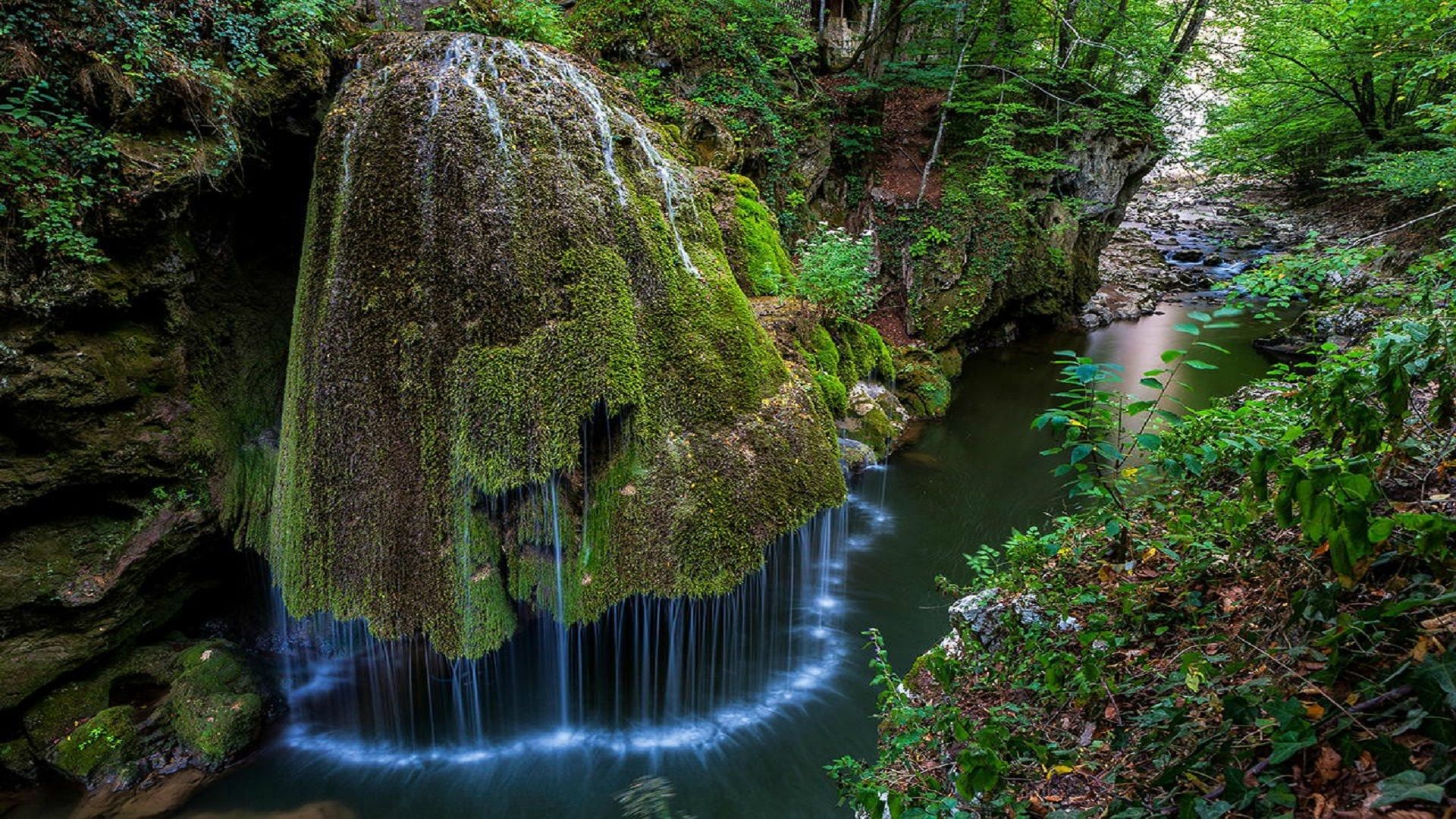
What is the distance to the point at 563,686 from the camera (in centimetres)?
509

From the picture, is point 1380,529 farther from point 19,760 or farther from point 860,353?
point 860,353

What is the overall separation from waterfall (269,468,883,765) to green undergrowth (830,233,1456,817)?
82.3 inches

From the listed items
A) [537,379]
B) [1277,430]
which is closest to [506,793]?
[537,379]

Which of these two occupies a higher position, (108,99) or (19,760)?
(108,99)

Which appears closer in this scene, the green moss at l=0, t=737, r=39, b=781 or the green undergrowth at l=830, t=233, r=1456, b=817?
the green undergrowth at l=830, t=233, r=1456, b=817

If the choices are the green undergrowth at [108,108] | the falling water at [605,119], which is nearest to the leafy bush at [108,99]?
the green undergrowth at [108,108]

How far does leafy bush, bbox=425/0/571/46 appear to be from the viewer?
6059 mm

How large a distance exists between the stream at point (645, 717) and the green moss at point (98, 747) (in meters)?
0.72

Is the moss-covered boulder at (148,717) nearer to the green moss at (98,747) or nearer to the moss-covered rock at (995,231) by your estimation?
the green moss at (98,747)

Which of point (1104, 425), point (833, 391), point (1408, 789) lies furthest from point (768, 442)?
point (1408, 789)

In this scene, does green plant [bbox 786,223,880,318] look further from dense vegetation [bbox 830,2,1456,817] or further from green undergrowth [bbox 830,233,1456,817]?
green undergrowth [bbox 830,233,1456,817]

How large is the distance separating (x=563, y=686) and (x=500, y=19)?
21.9ft

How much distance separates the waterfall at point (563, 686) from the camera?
475cm

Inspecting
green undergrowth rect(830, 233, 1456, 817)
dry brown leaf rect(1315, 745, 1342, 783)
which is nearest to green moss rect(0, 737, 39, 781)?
green undergrowth rect(830, 233, 1456, 817)
